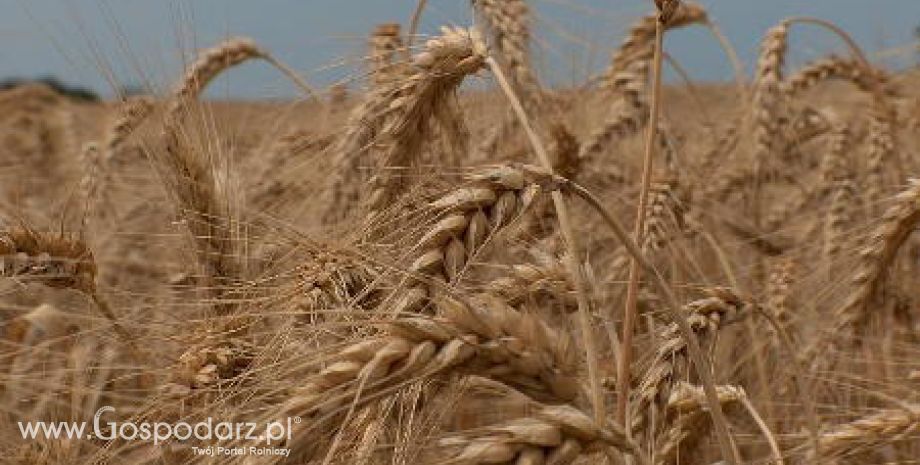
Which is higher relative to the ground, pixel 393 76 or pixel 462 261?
pixel 393 76

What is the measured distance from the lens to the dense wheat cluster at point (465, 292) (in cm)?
108

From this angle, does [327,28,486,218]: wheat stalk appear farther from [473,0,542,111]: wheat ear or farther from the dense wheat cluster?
[473,0,542,111]: wheat ear

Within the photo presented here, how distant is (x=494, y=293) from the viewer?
127 centimetres

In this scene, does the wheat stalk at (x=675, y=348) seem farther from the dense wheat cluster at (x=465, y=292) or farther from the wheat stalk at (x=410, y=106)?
the wheat stalk at (x=410, y=106)

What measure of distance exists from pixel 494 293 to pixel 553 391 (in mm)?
202

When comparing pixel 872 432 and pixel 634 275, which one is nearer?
pixel 634 275

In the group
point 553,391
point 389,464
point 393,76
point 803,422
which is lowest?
point 803,422

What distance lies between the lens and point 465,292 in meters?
1.24

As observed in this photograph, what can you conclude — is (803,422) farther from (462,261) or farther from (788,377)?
(462,261)

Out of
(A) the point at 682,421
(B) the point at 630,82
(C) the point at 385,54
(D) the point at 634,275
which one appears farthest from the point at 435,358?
(B) the point at 630,82

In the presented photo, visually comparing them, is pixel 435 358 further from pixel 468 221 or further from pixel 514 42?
pixel 514 42

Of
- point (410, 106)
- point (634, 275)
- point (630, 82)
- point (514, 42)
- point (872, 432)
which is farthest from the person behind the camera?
point (630, 82)

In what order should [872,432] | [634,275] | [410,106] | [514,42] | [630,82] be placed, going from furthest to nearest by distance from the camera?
[630,82]
[514,42]
[410,106]
[872,432]
[634,275]

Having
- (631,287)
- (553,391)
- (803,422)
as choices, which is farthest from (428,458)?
(803,422)
